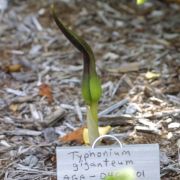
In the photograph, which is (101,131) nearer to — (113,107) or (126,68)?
(113,107)

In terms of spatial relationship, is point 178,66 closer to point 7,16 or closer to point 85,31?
point 85,31

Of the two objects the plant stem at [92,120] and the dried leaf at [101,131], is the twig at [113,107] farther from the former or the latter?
the plant stem at [92,120]

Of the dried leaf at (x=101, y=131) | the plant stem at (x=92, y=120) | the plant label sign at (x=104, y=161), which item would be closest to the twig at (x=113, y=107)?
the dried leaf at (x=101, y=131)

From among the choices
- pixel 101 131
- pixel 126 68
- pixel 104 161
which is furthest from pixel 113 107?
pixel 104 161

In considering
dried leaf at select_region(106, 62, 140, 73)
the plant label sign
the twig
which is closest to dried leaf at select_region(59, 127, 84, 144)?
the twig

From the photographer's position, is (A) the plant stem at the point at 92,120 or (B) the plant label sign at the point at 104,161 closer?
(B) the plant label sign at the point at 104,161

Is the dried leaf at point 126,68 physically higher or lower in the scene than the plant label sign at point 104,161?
higher

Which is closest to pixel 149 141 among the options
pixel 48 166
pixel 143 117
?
pixel 143 117
